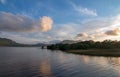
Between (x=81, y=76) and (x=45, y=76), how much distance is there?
35.4 ft

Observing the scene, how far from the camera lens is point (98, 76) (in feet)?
155

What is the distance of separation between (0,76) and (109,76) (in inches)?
1271

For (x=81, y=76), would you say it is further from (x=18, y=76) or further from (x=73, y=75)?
(x=18, y=76)

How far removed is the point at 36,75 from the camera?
48.8 m

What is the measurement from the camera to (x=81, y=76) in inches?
1870

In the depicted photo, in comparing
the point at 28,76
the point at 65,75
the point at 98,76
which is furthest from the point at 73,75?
the point at 28,76

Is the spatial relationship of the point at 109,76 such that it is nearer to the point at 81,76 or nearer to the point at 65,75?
the point at 81,76

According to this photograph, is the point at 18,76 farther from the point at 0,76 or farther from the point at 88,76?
the point at 88,76

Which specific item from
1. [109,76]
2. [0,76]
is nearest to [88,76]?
[109,76]

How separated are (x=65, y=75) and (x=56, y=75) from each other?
2.77 meters

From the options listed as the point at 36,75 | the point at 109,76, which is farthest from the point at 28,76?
the point at 109,76

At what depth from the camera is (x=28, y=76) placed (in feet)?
154

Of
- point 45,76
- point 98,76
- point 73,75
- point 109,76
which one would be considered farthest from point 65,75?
point 109,76

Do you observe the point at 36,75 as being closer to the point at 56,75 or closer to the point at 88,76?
the point at 56,75
